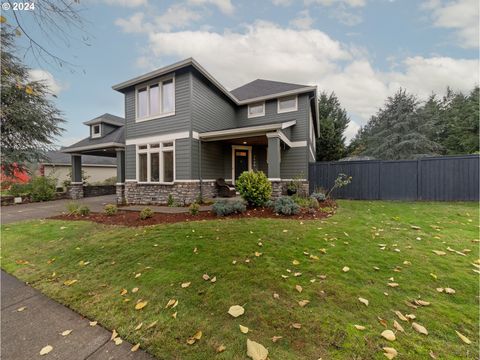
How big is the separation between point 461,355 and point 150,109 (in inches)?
438

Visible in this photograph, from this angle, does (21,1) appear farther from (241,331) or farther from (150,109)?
(150,109)

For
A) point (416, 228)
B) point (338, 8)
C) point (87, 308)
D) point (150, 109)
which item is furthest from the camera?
point (150, 109)

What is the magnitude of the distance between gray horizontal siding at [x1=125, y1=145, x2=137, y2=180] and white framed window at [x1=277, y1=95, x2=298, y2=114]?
26.1 ft

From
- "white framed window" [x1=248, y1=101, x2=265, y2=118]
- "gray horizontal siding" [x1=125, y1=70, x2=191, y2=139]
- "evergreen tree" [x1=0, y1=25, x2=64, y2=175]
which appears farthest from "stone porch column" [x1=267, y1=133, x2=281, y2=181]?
"evergreen tree" [x1=0, y1=25, x2=64, y2=175]

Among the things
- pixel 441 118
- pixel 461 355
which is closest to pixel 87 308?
pixel 461 355

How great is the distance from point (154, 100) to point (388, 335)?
10740 millimetres

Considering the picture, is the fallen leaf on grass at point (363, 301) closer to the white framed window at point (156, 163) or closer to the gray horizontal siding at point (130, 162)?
the white framed window at point (156, 163)

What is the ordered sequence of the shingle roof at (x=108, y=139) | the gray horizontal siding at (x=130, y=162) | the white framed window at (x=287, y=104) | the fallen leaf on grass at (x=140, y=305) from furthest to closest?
the shingle roof at (x=108, y=139)
the white framed window at (x=287, y=104)
the gray horizontal siding at (x=130, y=162)
the fallen leaf on grass at (x=140, y=305)

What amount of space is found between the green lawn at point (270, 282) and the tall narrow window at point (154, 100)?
630cm

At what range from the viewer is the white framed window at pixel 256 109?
468 inches

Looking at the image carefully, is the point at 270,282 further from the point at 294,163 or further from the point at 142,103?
the point at 142,103

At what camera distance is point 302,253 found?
3465 mm

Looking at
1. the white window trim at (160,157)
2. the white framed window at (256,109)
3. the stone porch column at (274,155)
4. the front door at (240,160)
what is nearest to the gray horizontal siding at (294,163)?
the front door at (240,160)

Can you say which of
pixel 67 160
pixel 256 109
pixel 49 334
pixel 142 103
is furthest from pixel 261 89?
pixel 67 160
